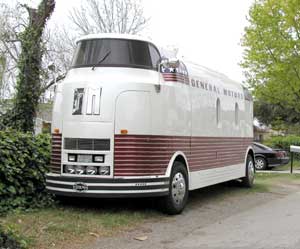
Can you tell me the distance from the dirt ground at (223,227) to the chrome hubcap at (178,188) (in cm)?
33

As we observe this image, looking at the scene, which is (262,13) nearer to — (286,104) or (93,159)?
(286,104)

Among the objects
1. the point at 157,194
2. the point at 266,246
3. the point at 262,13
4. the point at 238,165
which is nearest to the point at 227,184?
the point at 238,165

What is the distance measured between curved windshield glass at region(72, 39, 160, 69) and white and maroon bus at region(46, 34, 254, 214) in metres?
0.02

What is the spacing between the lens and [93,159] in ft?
28.2

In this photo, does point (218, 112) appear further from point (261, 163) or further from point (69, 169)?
point (261, 163)

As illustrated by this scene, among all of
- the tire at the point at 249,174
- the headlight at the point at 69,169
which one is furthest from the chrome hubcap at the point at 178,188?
the tire at the point at 249,174

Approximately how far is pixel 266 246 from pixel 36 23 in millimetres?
8701

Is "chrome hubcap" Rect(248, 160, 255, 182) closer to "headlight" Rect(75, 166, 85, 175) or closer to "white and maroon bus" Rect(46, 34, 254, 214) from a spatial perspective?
"white and maroon bus" Rect(46, 34, 254, 214)

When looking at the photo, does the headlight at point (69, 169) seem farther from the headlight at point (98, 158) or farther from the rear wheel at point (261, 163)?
the rear wheel at point (261, 163)

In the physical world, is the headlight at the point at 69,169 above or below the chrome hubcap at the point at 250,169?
above

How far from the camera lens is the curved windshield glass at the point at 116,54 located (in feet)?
29.5

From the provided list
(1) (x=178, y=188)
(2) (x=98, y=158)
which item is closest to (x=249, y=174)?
(1) (x=178, y=188)

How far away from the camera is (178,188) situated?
30.8 feet

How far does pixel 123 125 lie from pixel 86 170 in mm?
970
